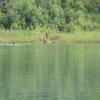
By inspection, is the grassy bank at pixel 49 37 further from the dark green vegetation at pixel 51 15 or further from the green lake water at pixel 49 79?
the green lake water at pixel 49 79

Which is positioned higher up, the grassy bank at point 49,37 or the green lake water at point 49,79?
the green lake water at point 49,79

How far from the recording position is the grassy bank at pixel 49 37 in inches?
2169

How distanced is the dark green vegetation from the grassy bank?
4432 mm

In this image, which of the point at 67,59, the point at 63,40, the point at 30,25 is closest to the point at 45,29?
the point at 30,25

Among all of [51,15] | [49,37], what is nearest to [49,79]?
[49,37]

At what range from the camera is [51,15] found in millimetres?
66438

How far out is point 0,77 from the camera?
2392cm

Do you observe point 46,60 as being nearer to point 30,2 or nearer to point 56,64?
point 56,64

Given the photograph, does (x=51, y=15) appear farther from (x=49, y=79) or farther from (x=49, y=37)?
(x=49, y=79)

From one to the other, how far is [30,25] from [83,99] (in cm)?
4509

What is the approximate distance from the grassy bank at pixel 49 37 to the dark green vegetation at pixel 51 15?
14.5ft

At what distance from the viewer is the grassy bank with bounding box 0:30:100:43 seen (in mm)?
55094

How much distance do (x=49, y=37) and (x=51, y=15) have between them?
27.5 ft

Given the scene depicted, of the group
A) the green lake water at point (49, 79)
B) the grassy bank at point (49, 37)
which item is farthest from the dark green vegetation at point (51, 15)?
the green lake water at point (49, 79)
